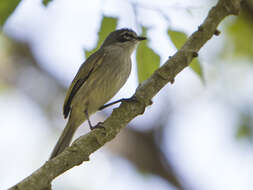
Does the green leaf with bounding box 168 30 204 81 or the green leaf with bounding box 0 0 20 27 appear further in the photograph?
the green leaf with bounding box 168 30 204 81

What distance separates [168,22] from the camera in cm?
344

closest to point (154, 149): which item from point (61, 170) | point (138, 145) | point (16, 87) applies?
point (138, 145)

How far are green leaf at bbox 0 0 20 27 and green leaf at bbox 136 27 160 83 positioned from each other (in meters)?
1.11

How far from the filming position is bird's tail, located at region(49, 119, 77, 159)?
15.2 ft

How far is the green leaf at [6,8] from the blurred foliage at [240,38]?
3598 millimetres

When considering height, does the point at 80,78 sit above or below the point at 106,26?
above

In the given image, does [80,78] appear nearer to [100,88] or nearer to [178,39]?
[100,88]

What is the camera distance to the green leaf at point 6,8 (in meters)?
3.15

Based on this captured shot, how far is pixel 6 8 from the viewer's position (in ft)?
10.4

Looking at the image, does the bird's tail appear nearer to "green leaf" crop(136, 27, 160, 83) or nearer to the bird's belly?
the bird's belly

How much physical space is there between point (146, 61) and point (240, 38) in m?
3.79

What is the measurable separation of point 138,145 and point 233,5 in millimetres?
4576

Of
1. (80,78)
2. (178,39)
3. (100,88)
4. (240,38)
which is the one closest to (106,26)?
(178,39)

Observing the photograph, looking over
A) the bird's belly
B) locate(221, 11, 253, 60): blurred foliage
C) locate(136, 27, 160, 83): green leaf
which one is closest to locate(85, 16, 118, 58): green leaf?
locate(136, 27, 160, 83): green leaf
